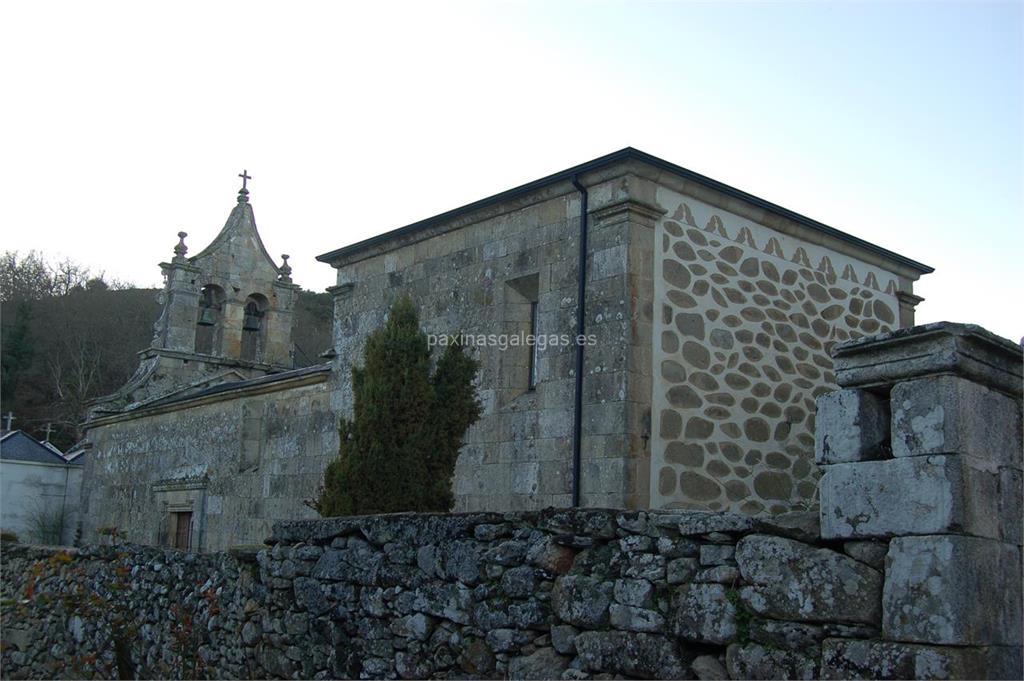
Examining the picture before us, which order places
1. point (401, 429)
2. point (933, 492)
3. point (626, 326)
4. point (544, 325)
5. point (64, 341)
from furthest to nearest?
point (64, 341)
point (544, 325)
point (626, 326)
point (401, 429)
point (933, 492)

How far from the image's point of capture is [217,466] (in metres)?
13.8

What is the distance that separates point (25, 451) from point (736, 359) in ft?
53.8

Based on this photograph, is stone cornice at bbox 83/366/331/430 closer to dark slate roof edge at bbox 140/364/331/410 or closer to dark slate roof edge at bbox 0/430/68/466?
dark slate roof edge at bbox 140/364/331/410

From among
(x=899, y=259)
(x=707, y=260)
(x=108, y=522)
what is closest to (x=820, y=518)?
(x=707, y=260)

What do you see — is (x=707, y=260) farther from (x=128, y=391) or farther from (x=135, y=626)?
(x=128, y=391)

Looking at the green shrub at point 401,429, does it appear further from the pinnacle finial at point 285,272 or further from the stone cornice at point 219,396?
the pinnacle finial at point 285,272

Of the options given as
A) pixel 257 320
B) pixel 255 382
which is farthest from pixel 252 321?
pixel 255 382

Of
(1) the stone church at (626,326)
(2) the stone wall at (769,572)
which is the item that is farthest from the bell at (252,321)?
(2) the stone wall at (769,572)

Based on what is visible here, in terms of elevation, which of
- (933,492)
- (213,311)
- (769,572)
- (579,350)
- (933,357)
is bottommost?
(769,572)

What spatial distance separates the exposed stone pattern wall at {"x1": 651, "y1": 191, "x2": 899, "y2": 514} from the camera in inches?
337

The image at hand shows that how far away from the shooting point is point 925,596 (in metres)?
3.38

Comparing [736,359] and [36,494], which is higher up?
[736,359]

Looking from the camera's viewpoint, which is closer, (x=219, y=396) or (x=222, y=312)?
(x=219, y=396)

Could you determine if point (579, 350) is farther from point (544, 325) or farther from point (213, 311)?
point (213, 311)
